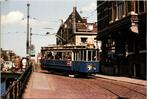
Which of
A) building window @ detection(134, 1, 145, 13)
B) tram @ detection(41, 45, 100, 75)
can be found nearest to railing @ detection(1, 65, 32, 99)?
tram @ detection(41, 45, 100, 75)

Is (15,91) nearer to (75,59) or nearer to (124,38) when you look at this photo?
(75,59)

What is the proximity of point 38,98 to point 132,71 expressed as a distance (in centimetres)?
1958

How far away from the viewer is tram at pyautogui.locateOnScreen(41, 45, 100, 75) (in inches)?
1378

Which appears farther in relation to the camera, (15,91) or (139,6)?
(139,6)

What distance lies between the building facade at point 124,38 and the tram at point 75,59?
3456 millimetres

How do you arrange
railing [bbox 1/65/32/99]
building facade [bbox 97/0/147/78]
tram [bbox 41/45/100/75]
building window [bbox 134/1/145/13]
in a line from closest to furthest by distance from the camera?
railing [bbox 1/65/32/99], building facade [bbox 97/0/147/78], building window [bbox 134/1/145/13], tram [bbox 41/45/100/75]

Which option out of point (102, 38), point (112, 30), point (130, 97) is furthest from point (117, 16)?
point (130, 97)

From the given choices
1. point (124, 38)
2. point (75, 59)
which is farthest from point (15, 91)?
point (124, 38)

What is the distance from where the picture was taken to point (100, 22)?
47875mm

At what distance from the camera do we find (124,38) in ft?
125

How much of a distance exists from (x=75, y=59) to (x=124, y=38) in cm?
545

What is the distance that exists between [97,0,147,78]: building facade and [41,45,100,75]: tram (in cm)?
346

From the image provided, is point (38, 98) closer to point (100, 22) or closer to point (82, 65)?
point (82, 65)

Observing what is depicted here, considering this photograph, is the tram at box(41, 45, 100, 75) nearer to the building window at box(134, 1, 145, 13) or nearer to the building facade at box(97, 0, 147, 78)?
the building facade at box(97, 0, 147, 78)
